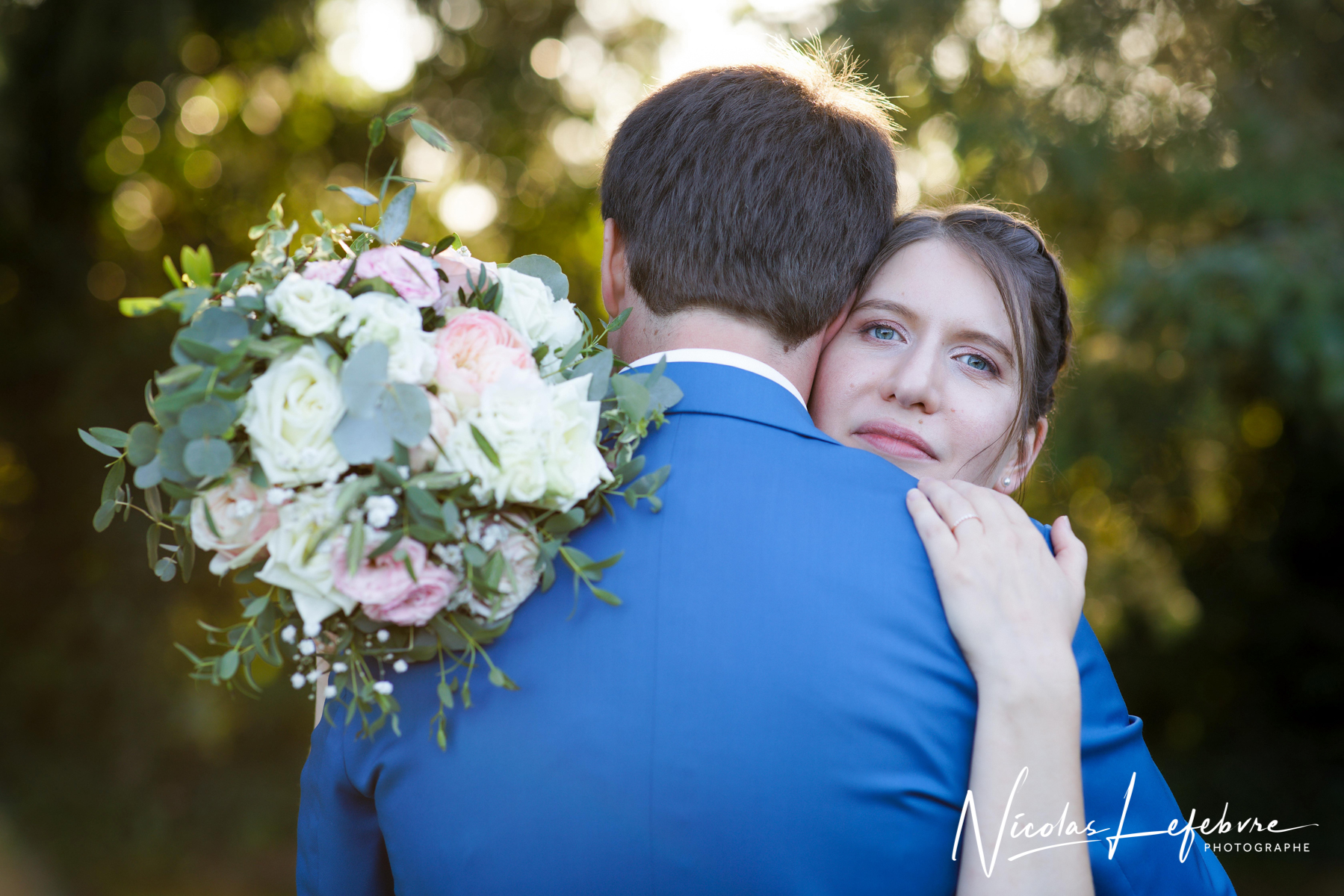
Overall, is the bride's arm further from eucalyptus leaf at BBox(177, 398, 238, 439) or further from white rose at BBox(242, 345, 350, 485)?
eucalyptus leaf at BBox(177, 398, 238, 439)

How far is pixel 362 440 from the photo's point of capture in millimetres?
1312

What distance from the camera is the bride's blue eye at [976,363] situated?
240cm

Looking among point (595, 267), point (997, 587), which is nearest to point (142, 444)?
point (997, 587)

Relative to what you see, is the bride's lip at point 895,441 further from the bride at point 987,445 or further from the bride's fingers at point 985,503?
the bride's fingers at point 985,503

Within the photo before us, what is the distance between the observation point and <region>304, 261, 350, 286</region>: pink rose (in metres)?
1.45

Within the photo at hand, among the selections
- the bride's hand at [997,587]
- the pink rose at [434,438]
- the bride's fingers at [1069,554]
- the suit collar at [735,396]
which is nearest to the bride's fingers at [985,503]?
the bride's hand at [997,587]

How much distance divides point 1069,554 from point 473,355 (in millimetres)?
1095

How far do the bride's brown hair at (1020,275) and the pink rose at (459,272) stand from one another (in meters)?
0.97

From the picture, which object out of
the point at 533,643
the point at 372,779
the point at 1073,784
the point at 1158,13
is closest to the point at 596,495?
the point at 533,643

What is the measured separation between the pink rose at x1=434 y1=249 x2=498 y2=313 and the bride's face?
987 mm

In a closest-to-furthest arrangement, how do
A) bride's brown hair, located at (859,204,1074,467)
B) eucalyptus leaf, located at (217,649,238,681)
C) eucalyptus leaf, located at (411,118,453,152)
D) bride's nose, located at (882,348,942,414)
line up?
1. eucalyptus leaf, located at (217,649,238,681)
2. eucalyptus leaf, located at (411,118,453,152)
3. bride's nose, located at (882,348,942,414)
4. bride's brown hair, located at (859,204,1074,467)

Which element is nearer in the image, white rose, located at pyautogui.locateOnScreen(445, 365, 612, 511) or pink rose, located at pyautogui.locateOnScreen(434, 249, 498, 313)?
white rose, located at pyautogui.locateOnScreen(445, 365, 612, 511)

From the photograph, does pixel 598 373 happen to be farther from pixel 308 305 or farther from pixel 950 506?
pixel 950 506
